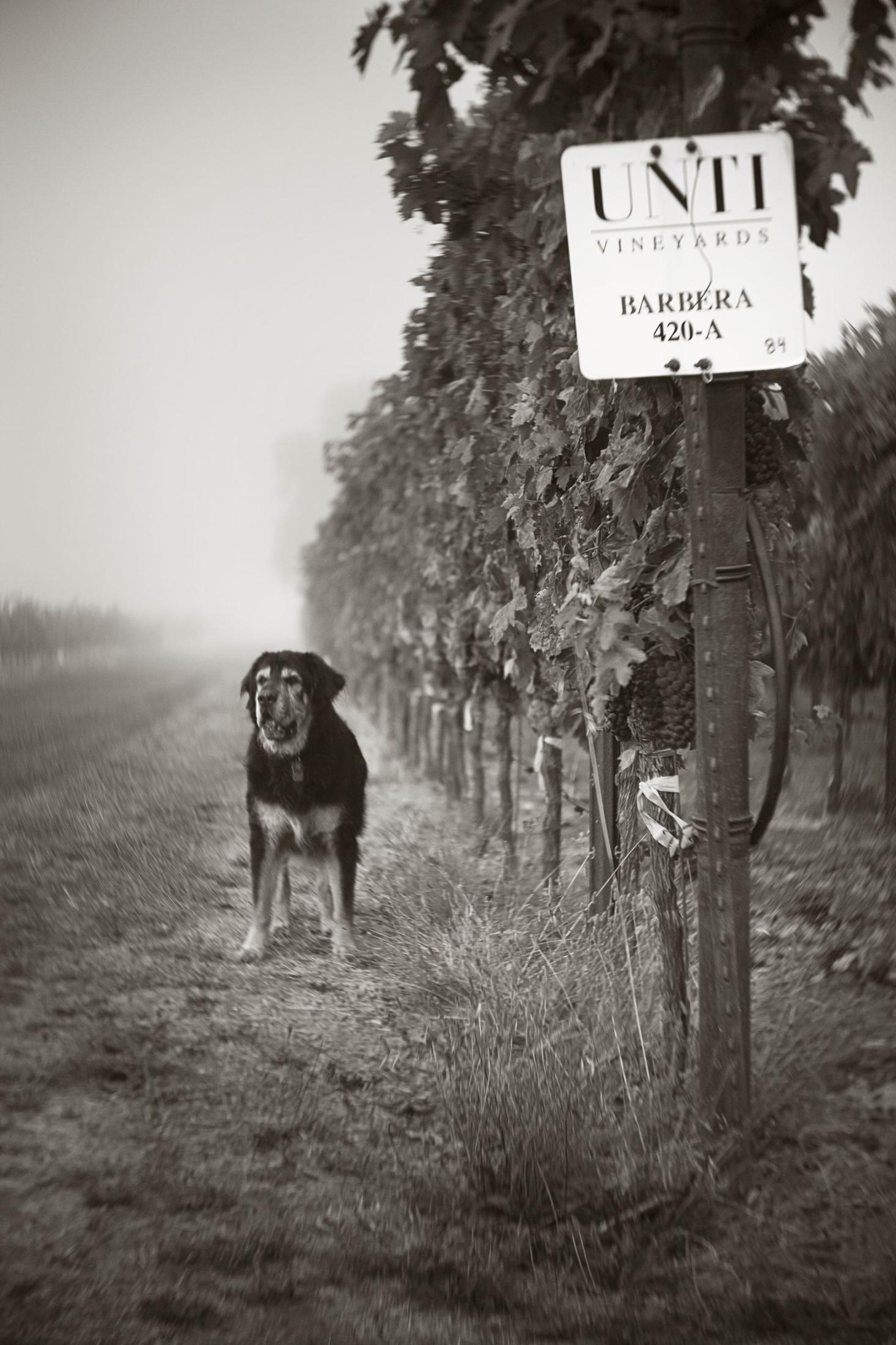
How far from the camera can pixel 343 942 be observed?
3.65 meters

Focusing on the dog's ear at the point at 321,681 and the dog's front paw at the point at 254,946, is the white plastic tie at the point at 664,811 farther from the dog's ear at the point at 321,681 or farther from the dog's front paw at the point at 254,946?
the dog's front paw at the point at 254,946

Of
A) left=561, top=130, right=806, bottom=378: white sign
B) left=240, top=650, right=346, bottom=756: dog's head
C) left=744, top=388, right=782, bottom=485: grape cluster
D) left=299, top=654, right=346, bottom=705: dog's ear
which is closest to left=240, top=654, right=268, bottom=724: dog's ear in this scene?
left=240, top=650, right=346, bottom=756: dog's head

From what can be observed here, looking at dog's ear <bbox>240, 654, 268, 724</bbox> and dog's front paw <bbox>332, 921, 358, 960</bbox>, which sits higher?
dog's ear <bbox>240, 654, 268, 724</bbox>

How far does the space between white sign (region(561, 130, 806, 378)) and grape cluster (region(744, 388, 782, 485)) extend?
17cm

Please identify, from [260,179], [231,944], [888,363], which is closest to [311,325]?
[260,179]

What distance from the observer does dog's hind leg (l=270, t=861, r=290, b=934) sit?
3.58 meters

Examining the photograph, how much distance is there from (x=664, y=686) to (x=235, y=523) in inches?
68.9

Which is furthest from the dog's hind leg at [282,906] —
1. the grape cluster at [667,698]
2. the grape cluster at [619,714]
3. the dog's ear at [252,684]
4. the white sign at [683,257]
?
the white sign at [683,257]

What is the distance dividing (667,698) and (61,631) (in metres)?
2.03

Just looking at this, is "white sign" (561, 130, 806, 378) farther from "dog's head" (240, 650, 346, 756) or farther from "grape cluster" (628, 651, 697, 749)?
"dog's head" (240, 650, 346, 756)

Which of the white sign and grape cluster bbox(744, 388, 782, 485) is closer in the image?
the white sign

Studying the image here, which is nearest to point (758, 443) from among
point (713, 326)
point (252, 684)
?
point (713, 326)

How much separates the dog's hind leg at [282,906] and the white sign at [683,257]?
189 cm

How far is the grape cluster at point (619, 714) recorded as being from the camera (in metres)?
3.22
